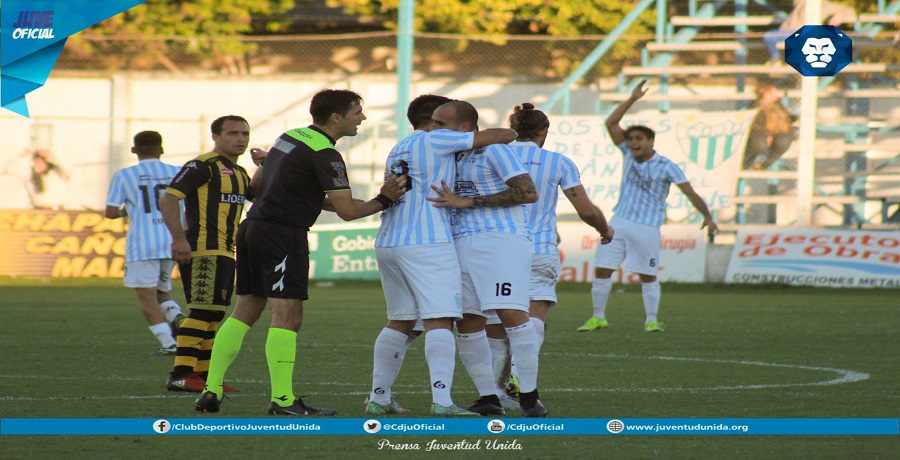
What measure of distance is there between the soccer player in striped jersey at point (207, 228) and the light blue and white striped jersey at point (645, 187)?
237 inches

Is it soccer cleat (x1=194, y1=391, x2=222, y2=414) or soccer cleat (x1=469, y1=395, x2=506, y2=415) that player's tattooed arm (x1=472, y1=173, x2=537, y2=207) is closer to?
soccer cleat (x1=469, y1=395, x2=506, y2=415)

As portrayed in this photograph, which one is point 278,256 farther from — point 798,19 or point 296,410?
point 798,19

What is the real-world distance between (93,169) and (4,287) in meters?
5.50

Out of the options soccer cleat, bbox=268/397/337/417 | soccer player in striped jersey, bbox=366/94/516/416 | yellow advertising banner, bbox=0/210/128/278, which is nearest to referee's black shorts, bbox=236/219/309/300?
soccer player in striped jersey, bbox=366/94/516/416

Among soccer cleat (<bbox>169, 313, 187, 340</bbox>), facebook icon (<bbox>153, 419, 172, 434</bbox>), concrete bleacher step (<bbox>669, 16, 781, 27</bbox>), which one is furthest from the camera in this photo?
concrete bleacher step (<bbox>669, 16, 781, 27</bbox>)

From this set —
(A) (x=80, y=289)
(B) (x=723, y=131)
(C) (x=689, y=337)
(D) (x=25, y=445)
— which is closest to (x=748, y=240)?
(B) (x=723, y=131)

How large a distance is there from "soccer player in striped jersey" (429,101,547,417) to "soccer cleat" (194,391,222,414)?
138cm

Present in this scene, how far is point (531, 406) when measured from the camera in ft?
23.5

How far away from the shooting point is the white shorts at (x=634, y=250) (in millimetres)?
13891

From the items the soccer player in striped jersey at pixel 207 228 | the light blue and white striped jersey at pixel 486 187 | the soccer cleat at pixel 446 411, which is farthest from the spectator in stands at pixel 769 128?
the soccer cleat at pixel 446 411

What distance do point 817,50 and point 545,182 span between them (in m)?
15.2

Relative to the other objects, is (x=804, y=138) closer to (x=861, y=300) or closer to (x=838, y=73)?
(x=838, y=73)

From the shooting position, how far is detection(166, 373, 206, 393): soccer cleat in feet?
27.7

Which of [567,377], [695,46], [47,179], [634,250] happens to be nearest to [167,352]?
[567,377]
